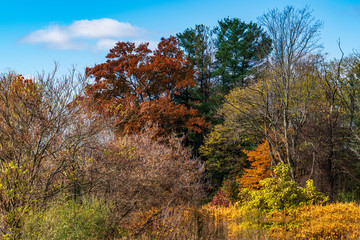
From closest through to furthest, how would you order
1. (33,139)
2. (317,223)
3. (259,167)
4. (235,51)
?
1. (33,139)
2. (317,223)
3. (259,167)
4. (235,51)

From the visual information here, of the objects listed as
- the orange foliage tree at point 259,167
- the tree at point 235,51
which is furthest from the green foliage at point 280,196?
the tree at point 235,51

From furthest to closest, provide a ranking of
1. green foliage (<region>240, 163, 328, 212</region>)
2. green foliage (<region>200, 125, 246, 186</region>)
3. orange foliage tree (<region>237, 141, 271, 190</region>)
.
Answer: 1. green foliage (<region>200, 125, 246, 186</region>)
2. orange foliage tree (<region>237, 141, 271, 190</region>)
3. green foliage (<region>240, 163, 328, 212</region>)

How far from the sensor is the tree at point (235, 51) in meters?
26.4

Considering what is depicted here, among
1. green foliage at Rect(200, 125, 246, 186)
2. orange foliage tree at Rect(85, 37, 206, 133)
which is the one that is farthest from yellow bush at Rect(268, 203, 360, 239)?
orange foliage tree at Rect(85, 37, 206, 133)

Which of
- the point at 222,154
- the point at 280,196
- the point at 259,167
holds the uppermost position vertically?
the point at 222,154

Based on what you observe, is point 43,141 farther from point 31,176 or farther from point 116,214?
point 116,214

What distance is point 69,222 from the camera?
7492 millimetres

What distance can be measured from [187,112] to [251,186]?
21.3ft

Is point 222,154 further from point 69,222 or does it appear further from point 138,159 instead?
point 69,222

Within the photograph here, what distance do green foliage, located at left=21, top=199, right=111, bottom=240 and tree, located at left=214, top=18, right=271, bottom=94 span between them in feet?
62.2

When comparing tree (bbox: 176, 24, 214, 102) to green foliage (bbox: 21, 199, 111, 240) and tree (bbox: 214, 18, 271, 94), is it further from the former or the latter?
green foliage (bbox: 21, 199, 111, 240)

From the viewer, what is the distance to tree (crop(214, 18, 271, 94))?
26406mm

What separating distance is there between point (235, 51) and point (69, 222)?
22566 millimetres

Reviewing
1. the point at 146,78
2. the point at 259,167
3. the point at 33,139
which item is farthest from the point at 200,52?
the point at 33,139
